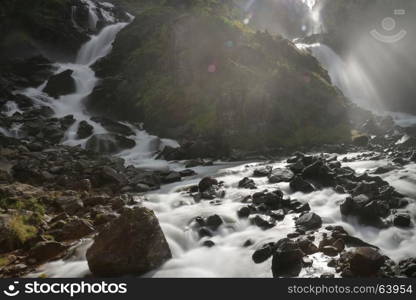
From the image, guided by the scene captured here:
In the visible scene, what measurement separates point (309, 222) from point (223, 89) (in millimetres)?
25883

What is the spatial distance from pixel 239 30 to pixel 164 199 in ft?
107

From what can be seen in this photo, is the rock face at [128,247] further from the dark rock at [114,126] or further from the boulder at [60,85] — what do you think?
the boulder at [60,85]

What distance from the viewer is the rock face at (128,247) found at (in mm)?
8742

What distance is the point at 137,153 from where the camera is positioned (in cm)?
2961

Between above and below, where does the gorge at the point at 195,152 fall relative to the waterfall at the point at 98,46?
below

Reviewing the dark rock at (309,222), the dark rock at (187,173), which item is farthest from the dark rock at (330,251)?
the dark rock at (187,173)

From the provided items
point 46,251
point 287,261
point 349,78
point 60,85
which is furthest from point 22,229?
point 349,78

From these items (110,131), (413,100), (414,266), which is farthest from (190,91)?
(413,100)

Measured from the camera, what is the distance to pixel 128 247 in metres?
8.96

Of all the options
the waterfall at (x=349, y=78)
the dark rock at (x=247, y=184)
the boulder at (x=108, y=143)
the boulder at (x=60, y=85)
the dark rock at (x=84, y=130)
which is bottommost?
the dark rock at (x=247, y=184)

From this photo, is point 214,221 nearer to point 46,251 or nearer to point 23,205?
point 46,251

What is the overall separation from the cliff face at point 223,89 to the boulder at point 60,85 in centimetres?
389

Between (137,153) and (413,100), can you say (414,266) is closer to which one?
(137,153)

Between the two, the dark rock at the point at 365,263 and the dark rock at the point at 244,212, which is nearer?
the dark rock at the point at 365,263
